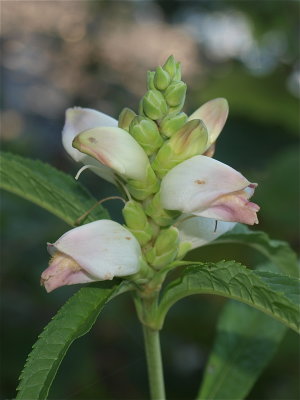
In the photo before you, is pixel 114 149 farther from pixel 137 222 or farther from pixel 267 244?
pixel 267 244

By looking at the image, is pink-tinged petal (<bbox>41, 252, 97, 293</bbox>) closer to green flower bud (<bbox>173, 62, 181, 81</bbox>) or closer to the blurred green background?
green flower bud (<bbox>173, 62, 181, 81</bbox>)

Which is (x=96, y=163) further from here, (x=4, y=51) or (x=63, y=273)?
(x=4, y=51)

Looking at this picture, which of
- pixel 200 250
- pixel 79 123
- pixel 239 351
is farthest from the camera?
pixel 200 250

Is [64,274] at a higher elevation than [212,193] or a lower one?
lower

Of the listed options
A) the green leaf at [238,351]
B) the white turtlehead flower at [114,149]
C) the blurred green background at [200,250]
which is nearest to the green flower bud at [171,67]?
the white turtlehead flower at [114,149]

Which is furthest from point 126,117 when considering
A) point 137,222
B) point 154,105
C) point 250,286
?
point 250,286

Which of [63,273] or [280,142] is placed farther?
[280,142]

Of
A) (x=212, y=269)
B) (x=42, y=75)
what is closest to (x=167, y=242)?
(x=212, y=269)
